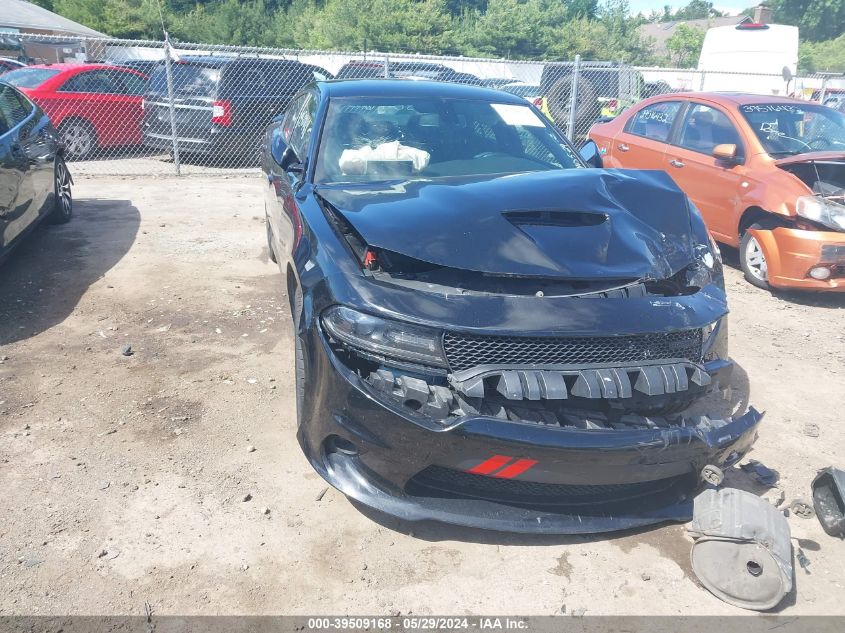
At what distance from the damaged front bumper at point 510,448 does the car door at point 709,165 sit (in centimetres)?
414

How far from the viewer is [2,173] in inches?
204

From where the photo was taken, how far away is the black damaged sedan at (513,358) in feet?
7.92

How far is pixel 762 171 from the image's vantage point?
19.8ft

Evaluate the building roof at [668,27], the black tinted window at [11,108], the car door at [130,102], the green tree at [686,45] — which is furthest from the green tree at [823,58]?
the black tinted window at [11,108]

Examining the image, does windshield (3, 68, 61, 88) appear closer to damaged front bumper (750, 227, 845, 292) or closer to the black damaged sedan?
the black damaged sedan

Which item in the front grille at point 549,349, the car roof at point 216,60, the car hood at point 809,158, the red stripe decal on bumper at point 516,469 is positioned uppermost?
the car roof at point 216,60

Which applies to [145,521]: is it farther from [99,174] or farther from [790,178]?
[99,174]

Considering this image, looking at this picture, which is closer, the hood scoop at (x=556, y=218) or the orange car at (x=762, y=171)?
the hood scoop at (x=556, y=218)

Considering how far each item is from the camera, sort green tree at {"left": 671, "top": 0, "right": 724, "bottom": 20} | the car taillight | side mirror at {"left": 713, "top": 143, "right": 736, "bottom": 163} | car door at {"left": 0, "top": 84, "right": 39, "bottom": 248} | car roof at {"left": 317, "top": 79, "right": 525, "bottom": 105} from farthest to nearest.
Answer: green tree at {"left": 671, "top": 0, "right": 724, "bottom": 20}
the car taillight
side mirror at {"left": 713, "top": 143, "right": 736, "bottom": 163}
car door at {"left": 0, "top": 84, "right": 39, "bottom": 248}
car roof at {"left": 317, "top": 79, "right": 525, "bottom": 105}

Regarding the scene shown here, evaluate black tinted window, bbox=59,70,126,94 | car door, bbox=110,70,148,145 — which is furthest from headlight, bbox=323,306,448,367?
black tinted window, bbox=59,70,126,94

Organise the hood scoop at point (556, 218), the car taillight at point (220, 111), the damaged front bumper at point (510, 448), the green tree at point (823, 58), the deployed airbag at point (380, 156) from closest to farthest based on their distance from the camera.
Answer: the damaged front bumper at point (510, 448), the hood scoop at point (556, 218), the deployed airbag at point (380, 156), the car taillight at point (220, 111), the green tree at point (823, 58)

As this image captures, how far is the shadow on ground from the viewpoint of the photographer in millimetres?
4863

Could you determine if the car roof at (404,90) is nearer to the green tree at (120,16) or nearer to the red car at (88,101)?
the red car at (88,101)

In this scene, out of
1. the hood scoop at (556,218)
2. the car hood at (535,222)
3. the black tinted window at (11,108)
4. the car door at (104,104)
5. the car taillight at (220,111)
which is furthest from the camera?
the car door at (104,104)
